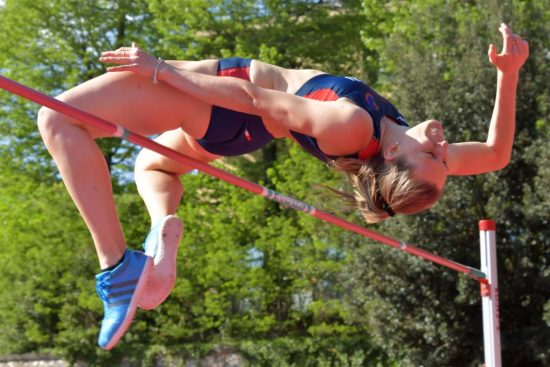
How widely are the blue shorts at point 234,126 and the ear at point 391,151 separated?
50 cm

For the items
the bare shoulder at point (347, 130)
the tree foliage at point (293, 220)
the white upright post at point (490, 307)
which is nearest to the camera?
the bare shoulder at point (347, 130)

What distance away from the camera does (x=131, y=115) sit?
A: 304 centimetres

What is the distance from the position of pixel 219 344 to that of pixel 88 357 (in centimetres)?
205

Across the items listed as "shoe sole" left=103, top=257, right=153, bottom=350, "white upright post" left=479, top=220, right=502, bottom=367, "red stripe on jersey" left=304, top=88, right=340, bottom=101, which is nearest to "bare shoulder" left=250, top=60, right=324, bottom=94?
"red stripe on jersey" left=304, top=88, right=340, bottom=101

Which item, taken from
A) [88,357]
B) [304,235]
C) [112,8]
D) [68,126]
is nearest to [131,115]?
[68,126]

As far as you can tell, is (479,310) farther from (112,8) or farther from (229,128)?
(112,8)

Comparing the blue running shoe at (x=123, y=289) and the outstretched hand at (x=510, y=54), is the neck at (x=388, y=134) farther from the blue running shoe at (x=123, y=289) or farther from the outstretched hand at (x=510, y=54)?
the blue running shoe at (x=123, y=289)

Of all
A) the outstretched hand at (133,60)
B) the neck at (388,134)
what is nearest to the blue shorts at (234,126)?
the outstretched hand at (133,60)

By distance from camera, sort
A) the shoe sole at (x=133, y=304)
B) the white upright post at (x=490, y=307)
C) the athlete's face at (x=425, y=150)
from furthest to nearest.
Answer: the white upright post at (x=490, y=307)
the athlete's face at (x=425, y=150)
the shoe sole at (x=133, y=304)

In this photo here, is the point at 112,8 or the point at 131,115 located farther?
the point at 112,8

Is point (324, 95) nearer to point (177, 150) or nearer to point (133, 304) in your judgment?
point (177, 150)

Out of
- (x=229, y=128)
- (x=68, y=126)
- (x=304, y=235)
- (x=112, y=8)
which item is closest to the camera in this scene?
(x=68, y=126)

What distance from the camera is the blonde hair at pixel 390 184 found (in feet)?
10.0

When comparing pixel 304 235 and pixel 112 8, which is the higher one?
pixel 112 8
